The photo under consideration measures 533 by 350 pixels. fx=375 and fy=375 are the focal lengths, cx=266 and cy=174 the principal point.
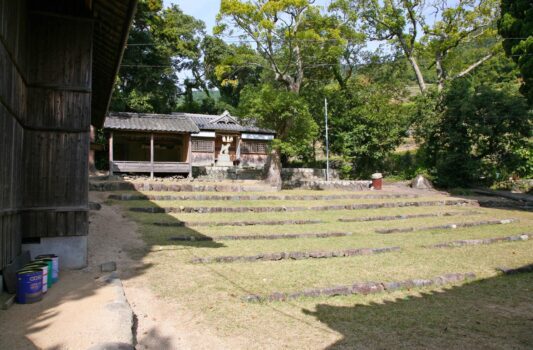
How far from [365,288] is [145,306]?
3352 millimetres

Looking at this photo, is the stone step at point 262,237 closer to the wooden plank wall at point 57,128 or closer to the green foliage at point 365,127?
the wooden plank wall at point 57,128

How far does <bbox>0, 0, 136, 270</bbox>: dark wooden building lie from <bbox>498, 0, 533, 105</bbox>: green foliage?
52.3 ft

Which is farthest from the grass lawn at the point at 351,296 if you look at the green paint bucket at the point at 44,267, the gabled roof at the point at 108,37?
the gabled roof at the point at 108,37

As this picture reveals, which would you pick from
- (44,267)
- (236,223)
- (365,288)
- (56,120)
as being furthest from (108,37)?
(365,288)

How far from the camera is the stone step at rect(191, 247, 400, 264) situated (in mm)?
7680

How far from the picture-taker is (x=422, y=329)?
15.0 feet

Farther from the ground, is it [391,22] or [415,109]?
[391,22]

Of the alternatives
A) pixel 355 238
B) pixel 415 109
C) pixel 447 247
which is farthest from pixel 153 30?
pixel 447 247

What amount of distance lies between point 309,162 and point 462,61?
13684 millimetres

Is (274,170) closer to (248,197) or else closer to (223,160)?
(248,197)

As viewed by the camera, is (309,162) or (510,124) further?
(309,162)

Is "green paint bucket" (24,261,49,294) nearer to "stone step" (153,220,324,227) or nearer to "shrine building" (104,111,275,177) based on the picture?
"stone step" (153,220,324,227)

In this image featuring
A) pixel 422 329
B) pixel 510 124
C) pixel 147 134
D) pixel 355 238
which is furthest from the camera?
pixel 147 134

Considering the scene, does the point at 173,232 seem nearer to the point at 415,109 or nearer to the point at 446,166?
the point at 446,166
